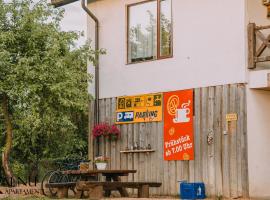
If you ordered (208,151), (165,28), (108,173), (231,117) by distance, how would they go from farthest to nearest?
(165,28)
(208,151)
(231,117)
(108,173)

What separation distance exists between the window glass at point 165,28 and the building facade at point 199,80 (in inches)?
1.0

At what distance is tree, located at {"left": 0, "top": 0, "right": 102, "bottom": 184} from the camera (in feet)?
55.1

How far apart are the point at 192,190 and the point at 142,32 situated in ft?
15.3

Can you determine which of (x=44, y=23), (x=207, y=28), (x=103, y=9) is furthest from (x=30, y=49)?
(x=207, y=28)

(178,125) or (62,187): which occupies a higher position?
(178,125)

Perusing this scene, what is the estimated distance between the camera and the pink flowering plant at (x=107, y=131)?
17984 mm

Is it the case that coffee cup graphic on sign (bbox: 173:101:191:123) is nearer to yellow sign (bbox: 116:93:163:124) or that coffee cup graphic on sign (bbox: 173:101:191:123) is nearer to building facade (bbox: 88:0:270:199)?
building facade (bbox: 88:0:270:199)

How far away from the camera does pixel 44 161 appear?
2345 cm

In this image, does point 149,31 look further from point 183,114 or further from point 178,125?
point 178,125

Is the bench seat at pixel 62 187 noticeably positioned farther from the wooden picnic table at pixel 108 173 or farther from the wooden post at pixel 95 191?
the wooden post at pixel 95 191

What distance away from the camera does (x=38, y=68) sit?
16844 millimetres

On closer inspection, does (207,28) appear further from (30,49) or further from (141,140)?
(30,49)

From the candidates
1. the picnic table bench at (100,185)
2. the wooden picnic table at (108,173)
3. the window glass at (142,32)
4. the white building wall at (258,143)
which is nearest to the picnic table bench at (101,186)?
the picnic table bench at (100,185)

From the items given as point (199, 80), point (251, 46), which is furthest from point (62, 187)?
point (251, 46)
